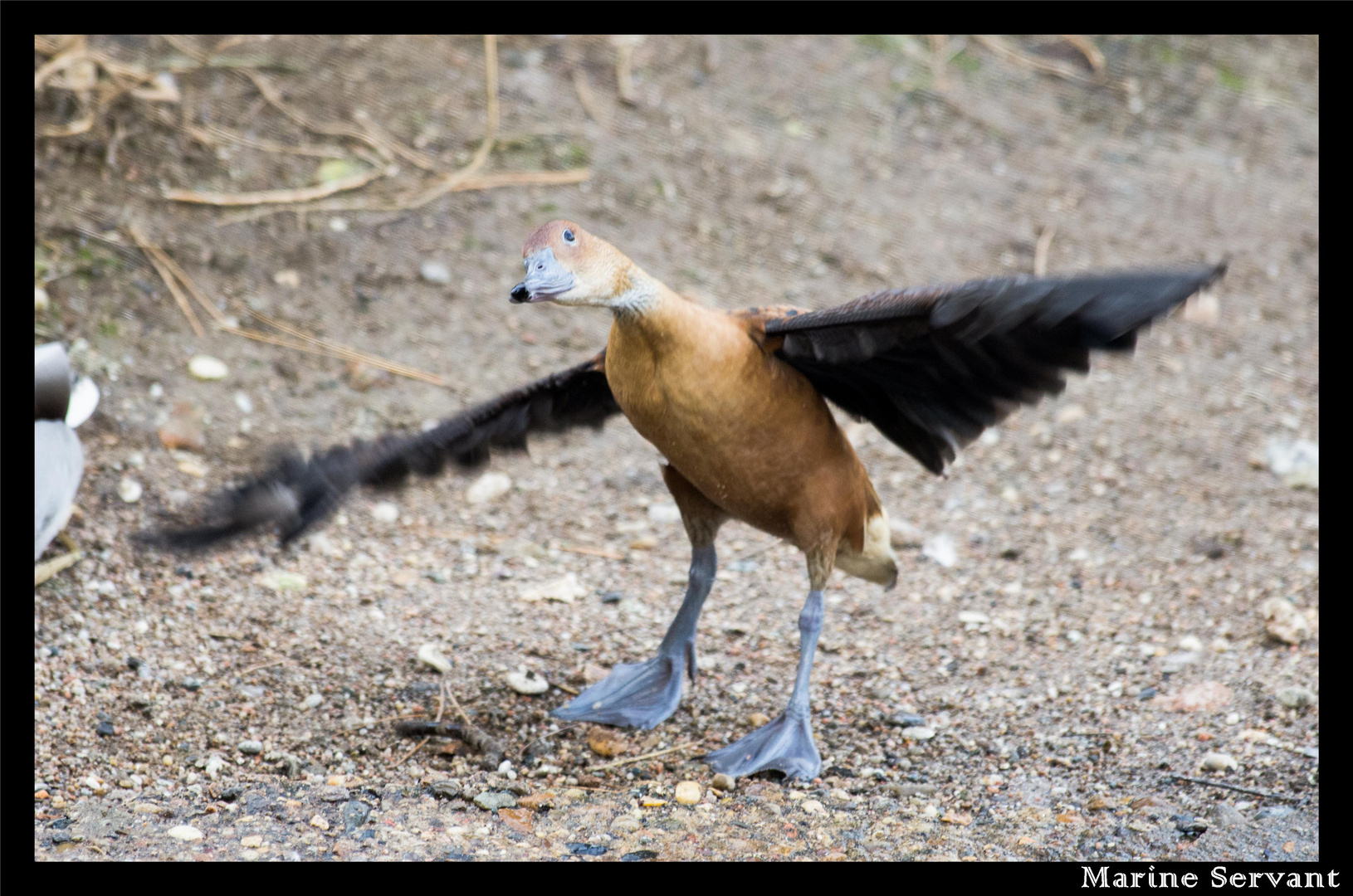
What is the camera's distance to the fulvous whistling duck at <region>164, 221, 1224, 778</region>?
3.19m

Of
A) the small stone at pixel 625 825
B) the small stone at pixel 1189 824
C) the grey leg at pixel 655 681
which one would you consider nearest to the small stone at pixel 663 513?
the grey leg at pixel 655 681

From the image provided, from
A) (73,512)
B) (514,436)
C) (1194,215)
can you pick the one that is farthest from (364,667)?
(1194,215)

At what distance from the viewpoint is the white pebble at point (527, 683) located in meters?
4.37

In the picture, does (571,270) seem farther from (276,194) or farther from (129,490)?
(276,194)

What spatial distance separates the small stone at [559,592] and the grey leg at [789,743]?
3.88 feet

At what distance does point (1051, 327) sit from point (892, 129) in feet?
16.8

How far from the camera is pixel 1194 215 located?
760cm

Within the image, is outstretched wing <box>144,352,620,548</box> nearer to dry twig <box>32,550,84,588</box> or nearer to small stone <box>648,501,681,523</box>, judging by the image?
dry twig <box>32,550,84,588</box>

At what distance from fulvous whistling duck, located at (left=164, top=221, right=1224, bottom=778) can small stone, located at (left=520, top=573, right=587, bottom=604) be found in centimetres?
71

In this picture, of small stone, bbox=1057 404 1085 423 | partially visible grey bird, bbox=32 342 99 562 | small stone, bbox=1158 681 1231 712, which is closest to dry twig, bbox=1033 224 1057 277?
small stone, bbox=1057 404 1085 423

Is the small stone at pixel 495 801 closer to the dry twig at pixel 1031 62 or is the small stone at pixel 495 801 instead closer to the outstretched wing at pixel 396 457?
the outstretched wing at pixel 396 457

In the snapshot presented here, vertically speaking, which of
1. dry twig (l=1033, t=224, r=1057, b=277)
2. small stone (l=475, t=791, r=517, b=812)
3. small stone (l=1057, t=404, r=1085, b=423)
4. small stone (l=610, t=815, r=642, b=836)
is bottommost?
small stone (l=475, t=791, r=517, b=812)

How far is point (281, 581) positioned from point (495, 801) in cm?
161

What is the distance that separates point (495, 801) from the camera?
3619mm
